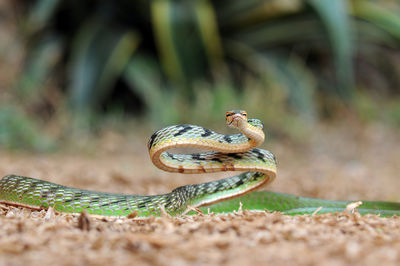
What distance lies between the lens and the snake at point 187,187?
2207mm

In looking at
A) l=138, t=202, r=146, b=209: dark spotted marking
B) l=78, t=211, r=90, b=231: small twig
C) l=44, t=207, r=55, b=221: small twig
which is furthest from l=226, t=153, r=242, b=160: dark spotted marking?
l=44, t=207, r=55, b=221: small twig

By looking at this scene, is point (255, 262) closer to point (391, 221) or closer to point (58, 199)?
point (391, 221)

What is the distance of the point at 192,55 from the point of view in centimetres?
633

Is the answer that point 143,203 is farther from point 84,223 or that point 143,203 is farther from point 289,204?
point 289,204

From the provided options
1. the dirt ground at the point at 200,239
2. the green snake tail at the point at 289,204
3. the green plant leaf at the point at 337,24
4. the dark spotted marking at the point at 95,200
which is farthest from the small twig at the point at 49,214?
the green plant leaf at the point at 337,24

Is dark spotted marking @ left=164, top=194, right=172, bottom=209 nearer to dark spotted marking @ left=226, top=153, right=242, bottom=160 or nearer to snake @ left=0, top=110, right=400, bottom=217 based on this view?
snake @ left=0, top=110, right=400, bottom=217

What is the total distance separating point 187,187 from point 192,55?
13.3ft

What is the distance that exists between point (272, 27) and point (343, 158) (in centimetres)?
218

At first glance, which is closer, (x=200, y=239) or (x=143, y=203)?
(x=200, y=239)

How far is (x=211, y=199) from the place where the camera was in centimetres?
245

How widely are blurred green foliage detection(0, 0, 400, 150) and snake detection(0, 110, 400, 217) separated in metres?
3.66

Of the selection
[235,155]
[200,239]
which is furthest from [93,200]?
[200,239]

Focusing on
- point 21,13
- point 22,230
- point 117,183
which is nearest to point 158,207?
point 22,230

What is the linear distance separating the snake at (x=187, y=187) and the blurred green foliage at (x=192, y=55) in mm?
3657
